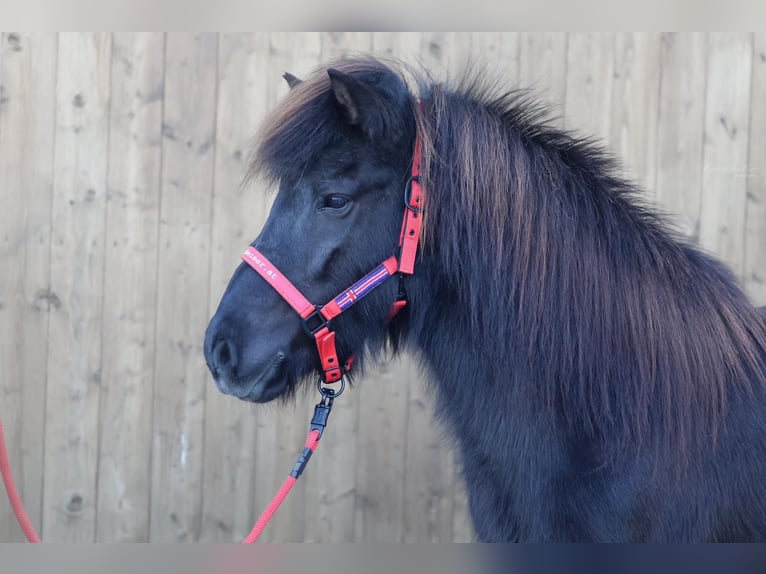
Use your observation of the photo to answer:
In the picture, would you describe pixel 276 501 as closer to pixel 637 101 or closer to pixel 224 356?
pixel 224 356

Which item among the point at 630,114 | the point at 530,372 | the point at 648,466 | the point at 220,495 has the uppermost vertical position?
the point at 630,114

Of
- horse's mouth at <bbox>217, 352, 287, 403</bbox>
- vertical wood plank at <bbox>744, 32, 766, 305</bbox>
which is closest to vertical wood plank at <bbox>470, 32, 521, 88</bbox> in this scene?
vertical wood plank at <bbox>744, 32, 766, 305</bbox>

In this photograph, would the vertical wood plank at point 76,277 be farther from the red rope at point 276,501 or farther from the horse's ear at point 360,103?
the horse's ear at point 360,103

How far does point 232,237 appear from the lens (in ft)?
11.4

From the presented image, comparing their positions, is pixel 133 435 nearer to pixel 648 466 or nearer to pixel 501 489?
pixel 501 489

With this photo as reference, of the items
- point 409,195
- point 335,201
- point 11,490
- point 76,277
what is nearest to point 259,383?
point 335,201

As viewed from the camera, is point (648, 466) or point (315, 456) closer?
point (648, 466)

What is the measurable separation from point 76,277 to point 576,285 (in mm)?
2679

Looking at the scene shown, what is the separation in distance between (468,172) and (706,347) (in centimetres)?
78

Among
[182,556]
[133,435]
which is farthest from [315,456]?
[182,556]

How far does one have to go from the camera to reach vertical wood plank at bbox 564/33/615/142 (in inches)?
135

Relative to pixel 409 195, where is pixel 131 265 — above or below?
below

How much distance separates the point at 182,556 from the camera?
153cm

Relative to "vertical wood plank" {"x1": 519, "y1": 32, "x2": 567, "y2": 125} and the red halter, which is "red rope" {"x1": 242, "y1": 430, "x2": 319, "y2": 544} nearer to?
the red halter
